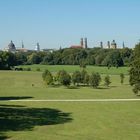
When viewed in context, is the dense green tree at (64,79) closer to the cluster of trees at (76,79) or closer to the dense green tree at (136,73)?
the cluster of trees at (76,79)

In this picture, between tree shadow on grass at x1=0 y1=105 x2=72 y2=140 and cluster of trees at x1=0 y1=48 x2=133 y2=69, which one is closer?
tree shadow on grass at x1=0 y1=105 x2=72 y2=140

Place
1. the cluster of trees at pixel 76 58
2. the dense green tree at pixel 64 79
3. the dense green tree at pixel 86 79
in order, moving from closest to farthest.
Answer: the dense green tree at pixel 64 79, the dense green tree at pixel 86 79, the cluster of trees at pixel 76 58

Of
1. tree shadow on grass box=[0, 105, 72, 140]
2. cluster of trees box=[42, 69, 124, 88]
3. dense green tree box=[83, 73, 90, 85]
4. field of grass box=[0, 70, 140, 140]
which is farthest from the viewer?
dense green tree box=[83, 73, 90, 85]

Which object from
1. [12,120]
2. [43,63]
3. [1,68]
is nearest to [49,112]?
[12,120]

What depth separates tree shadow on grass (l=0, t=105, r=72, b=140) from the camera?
2749 cm

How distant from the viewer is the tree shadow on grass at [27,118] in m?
27.5

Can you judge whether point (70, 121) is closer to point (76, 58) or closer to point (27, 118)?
point (27, 118)

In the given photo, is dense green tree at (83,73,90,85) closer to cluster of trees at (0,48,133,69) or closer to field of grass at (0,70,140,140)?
field of grass at (0,70,140,140)

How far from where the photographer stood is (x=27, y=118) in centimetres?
3250

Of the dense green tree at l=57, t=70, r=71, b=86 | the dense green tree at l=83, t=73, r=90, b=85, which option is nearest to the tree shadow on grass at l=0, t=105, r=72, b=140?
the dense green tree at l=57, t=70, r=71, b=86

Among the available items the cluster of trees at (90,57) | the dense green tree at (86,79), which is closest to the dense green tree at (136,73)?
the dense green tree at (86,79)

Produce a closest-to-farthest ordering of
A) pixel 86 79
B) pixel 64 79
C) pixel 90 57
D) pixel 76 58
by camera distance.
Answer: pixel 64 79, pixel 86 79, pixel 90 57, pixel 76 58

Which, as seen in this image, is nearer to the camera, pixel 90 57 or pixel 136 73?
pixel 136 73

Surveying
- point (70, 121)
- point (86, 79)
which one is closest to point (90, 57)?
point (86, 79)
